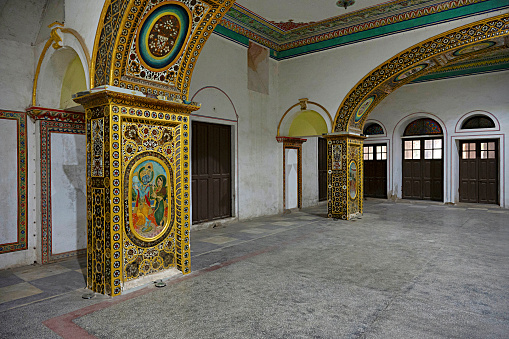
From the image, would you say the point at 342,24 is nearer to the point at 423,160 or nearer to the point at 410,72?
the point at 410,72

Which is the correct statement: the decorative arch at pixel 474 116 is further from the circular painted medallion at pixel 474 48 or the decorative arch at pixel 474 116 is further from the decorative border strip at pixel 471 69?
the circular painted medallion at pixel 474 48

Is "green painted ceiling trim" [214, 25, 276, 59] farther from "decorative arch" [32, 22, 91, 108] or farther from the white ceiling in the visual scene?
"decorative arch" [32, 22, 91, 108]

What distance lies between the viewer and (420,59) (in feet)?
23.3

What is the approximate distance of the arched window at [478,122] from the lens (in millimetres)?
10145

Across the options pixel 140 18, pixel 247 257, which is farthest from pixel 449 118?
pixel 140 18

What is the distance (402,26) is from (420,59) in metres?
0.76

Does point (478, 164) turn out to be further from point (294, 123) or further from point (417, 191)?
point (294, 123)

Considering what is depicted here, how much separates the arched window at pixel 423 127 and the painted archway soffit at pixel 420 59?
367 cm

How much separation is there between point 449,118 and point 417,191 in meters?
2.53

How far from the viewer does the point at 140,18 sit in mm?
3479

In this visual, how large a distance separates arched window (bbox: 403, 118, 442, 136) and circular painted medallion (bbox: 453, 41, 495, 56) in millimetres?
4191

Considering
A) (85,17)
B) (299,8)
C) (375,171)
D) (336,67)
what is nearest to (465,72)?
(375,171)

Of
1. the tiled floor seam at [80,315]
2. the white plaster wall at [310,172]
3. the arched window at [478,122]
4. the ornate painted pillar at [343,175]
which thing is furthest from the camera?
the white plaster wall at [310,172]

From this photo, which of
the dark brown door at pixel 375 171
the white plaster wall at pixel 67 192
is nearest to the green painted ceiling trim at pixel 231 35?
the white plaster wall at pixel 67 192
